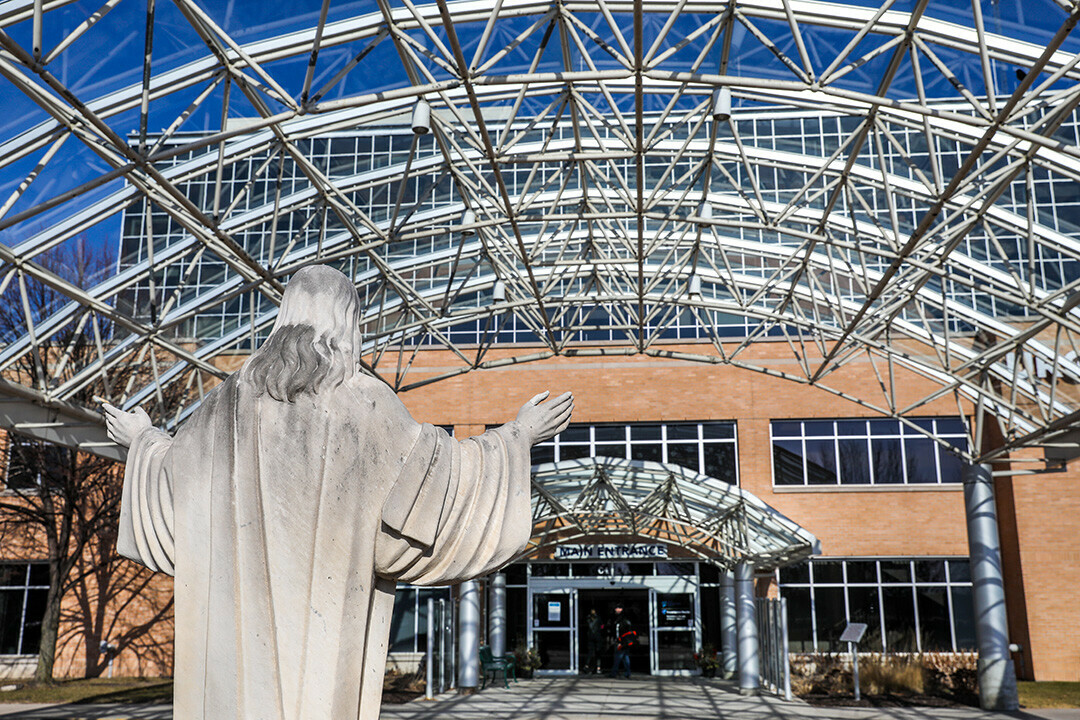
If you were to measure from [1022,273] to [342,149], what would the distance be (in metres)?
17.1

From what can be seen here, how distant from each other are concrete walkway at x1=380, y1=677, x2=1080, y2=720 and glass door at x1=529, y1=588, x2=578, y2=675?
5.71 metres

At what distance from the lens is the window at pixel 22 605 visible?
1142 inches

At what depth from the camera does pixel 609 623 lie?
3050cm

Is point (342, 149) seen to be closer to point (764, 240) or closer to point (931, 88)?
point (764, 240)

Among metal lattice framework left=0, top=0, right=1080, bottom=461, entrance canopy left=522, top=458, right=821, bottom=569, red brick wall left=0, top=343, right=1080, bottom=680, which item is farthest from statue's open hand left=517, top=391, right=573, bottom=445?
red brick wall left=0, top=343, right=1080, bottom=680

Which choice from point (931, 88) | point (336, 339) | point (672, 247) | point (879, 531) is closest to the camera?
point (336, 339)

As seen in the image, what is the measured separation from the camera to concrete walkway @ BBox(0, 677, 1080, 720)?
18.2 meters

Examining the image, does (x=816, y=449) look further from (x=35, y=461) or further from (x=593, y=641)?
(x=35, y=461)

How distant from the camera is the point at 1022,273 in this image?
25.3m

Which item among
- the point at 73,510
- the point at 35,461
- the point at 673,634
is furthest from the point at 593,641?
the point at 35,461

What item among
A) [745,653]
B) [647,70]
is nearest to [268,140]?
[647,70]

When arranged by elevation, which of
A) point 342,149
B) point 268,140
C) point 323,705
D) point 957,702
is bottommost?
point 957,702

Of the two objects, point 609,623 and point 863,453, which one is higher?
point 863,453

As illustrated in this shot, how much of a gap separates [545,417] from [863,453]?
27215 mm
